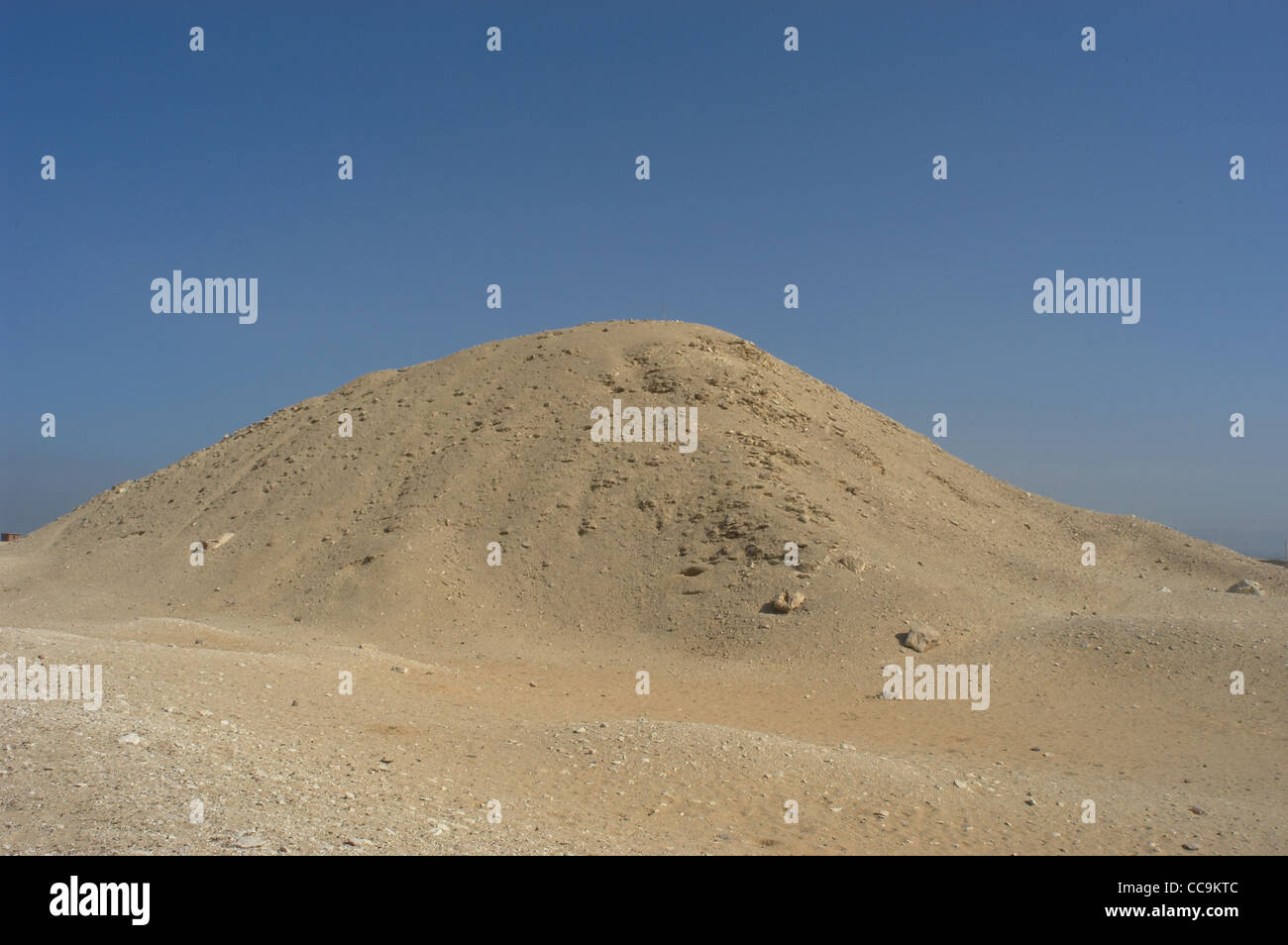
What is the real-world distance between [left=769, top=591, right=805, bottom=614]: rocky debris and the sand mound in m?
0.20

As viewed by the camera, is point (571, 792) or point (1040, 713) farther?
point (1040, 713)

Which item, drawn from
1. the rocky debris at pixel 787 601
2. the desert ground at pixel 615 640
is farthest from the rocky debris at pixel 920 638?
the rocky debris at pixel 787 601

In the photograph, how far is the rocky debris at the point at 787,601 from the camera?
16781 millimetres

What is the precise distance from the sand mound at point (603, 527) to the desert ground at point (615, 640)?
10 centimetres

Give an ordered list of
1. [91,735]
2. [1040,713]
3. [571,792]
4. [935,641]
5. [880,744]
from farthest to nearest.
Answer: [935,641] → [1040,713] → [880,744] → [571,792] → [91,735]

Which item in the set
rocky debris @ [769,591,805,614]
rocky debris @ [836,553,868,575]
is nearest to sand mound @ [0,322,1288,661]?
rocky debris @ [836,553,868,575]

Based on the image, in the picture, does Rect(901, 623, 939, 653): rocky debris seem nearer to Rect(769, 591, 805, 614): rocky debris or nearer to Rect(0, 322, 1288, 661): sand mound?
Rect(0, 322, 1288, 661): sand mound

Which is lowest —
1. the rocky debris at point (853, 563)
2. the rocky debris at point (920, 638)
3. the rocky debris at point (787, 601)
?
the rocky debris at point (920, 638)

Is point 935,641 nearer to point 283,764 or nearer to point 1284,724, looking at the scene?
point 1284,724

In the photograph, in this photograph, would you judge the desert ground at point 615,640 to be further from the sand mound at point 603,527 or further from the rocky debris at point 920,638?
the rocky debris at point 920,638

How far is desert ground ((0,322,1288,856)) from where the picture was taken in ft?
24.4

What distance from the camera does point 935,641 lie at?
15617 mm
